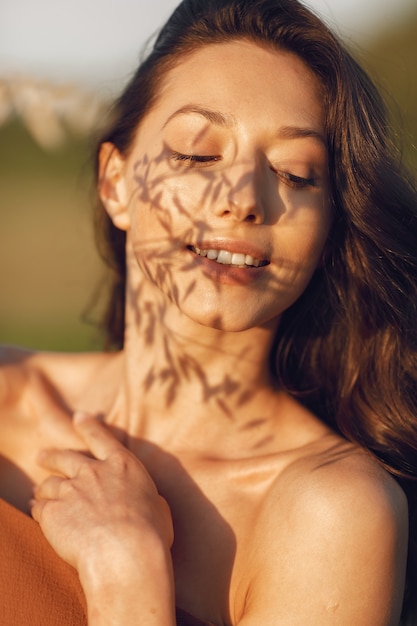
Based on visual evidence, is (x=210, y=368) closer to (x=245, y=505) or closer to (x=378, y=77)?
(x=245, y=505)

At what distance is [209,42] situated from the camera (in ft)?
11.1

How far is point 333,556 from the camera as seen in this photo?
8.97ft

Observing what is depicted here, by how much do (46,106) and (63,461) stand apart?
1.33 metres

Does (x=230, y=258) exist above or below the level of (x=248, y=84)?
below

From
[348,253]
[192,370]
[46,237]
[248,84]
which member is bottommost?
[46,237]

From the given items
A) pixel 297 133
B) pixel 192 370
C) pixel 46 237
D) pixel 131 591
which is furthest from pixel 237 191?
pixel 46 237

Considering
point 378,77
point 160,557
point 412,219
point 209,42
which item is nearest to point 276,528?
point 160,557

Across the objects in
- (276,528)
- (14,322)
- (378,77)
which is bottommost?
(14,322)

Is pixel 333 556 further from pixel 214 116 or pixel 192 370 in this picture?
pixel 214 116

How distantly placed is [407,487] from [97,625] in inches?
57.7

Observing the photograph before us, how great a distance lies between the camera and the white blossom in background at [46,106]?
Answer: 271 centimetres

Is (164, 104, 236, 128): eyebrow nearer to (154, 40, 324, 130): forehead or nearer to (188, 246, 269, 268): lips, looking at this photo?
(154, 40, 324, 130): forehead

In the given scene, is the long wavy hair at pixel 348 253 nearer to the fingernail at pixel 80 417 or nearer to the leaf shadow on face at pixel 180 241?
the leaf shadow on face at pixel 180 241

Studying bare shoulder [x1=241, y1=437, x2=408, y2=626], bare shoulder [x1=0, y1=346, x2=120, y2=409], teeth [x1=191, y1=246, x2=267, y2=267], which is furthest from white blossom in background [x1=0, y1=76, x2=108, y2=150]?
bare shoulder [x1=241, y1=437, x2=408, y2=626]
